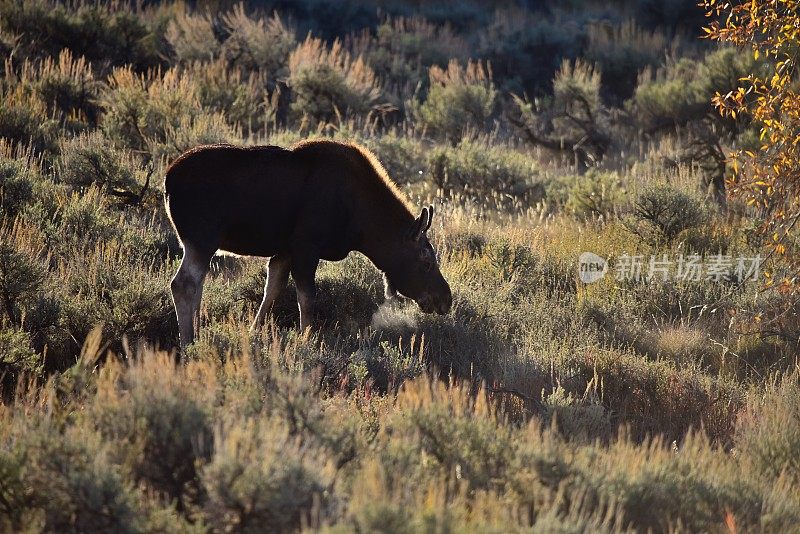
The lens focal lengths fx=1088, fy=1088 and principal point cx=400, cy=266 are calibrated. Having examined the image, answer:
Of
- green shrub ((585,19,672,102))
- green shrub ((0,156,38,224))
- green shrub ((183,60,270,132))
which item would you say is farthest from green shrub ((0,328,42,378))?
green shrub ((585,19,672,102))

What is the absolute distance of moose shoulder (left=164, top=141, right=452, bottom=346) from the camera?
9172 millimetres

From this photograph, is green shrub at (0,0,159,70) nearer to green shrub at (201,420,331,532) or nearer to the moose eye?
the moose eye

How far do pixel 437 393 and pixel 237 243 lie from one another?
12.2 ft

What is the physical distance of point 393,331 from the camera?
10.4m

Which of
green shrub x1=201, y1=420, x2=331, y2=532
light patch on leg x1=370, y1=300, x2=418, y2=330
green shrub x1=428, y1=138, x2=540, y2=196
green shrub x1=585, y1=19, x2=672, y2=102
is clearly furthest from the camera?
green shrub x1=585, y1=19, x2=672, y2=102

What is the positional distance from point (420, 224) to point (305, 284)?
1.24 m

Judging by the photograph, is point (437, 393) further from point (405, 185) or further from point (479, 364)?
point (405, 185)

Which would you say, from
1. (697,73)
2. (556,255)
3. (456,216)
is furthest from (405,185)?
(697,73)

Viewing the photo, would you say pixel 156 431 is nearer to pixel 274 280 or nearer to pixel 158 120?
pixel 274 280

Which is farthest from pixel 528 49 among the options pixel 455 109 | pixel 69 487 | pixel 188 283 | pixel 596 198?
pixel 69 487

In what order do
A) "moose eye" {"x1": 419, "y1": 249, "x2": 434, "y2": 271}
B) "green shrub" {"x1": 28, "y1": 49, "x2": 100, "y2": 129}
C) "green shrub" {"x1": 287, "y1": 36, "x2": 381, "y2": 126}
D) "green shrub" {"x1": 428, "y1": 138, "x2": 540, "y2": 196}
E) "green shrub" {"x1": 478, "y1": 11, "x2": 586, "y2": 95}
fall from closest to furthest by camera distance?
1. "moose eye" {"x1": 419, "y1": 249, "x2": 434, "y2": 271}
2. "green shrub" {"x1": 428, "y1": 138, "x2": 540, "y2": 196}
3. "green shrub" {"x1": 28, "y1": 49, "x2": 100, "y2": 129}
4. "green shrub" {"x1": 287, "y1": 36, "x2": 381, "y2": 126}
5. "green shrub" {"x1": 478, "y1": 11, "x2": 586, "y2": 95}

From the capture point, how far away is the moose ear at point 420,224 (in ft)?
32.6

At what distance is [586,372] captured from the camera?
9648mm

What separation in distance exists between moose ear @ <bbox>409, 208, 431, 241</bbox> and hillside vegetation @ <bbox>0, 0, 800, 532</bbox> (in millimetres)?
913
